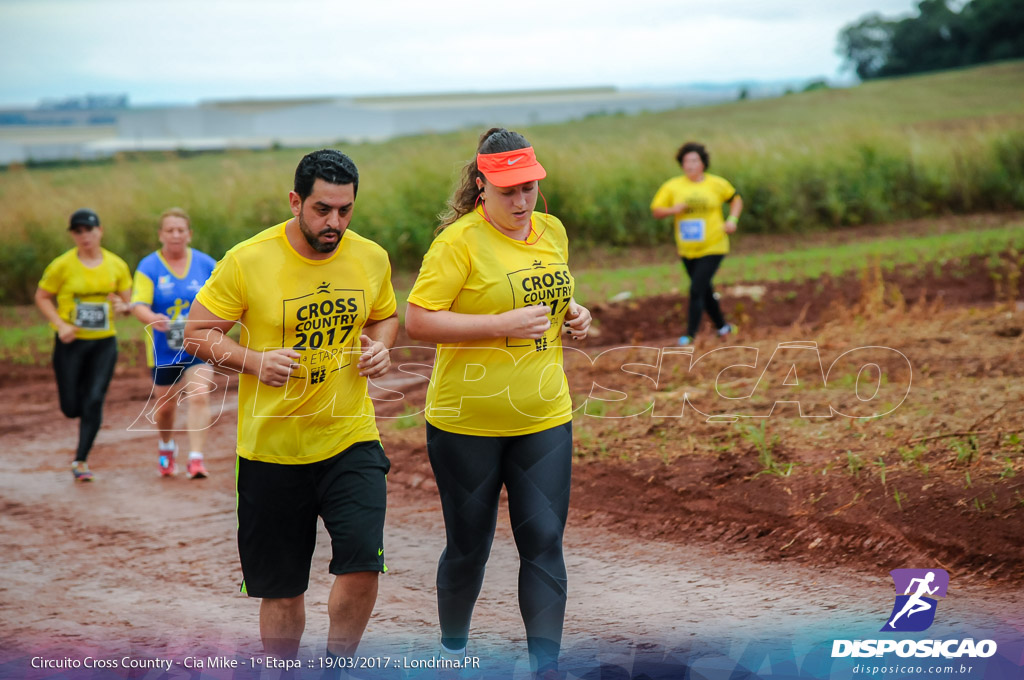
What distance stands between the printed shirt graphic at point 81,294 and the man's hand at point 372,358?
5409 millimetres

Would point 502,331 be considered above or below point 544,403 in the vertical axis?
above

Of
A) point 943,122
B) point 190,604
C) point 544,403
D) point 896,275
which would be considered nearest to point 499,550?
point 190,604

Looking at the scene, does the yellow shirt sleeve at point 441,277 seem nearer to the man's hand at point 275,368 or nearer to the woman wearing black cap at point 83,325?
the man's hand at point 275,368

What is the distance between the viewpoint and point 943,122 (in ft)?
139

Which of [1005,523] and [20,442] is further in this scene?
[20,442]

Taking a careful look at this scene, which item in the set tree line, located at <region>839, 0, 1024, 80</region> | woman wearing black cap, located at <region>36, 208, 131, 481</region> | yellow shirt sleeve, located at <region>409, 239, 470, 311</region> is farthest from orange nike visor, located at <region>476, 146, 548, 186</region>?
tree line, located at <region>839, 0, 1024, 80</region>

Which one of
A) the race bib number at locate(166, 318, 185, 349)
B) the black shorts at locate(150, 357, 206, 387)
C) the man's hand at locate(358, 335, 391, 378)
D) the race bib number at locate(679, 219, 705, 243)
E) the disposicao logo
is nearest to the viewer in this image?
the man's hand at locate(358, 335, 391, 378)

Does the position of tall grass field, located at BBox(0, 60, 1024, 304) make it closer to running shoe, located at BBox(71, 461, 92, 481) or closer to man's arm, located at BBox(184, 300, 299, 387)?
running shoe, located at BBox(71, 461, 92, 481)

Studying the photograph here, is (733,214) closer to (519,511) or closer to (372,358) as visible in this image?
(519,511)

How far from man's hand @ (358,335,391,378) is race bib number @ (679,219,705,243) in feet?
26.2

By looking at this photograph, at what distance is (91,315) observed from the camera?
29.6 ft

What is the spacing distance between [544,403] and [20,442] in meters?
8.19

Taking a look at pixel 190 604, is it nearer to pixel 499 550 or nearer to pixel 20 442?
pixel 499 550

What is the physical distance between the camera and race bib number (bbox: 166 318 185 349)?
836 centimetres
